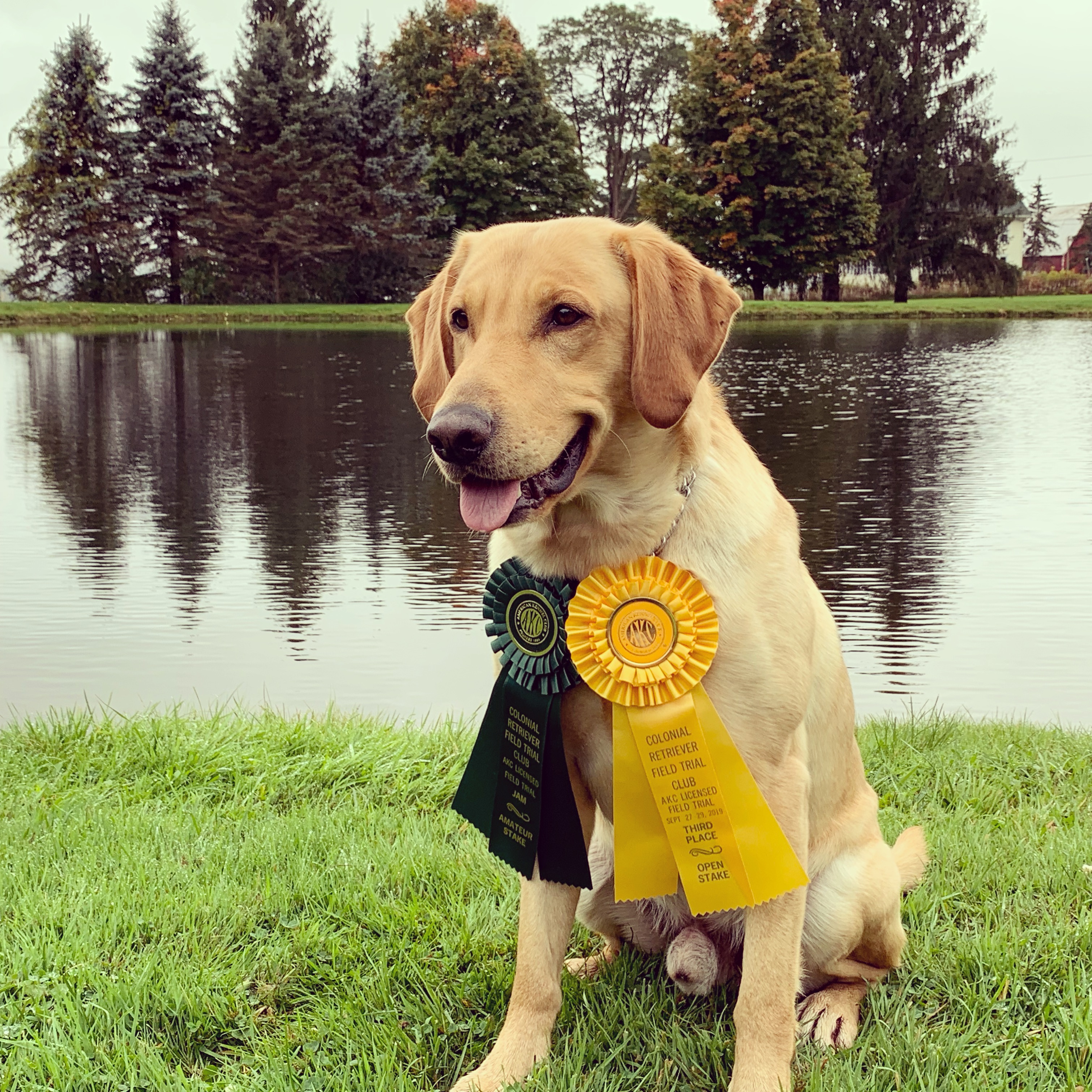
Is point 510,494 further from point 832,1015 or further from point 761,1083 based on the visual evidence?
point 832,1015

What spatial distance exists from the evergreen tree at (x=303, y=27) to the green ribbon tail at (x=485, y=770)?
4723cm

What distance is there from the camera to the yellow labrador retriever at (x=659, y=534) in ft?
7.48

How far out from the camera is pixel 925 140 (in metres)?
48.1

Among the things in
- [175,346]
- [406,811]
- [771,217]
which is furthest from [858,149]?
[406,811]

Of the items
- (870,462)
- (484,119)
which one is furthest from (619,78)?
(870,462)

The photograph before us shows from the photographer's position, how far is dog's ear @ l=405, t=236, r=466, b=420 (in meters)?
2.65

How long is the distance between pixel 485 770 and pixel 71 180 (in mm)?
42157

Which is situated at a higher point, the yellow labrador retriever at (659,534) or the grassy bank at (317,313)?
the grassy bank at (317,313)

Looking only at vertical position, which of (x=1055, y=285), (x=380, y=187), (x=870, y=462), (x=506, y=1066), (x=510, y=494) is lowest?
(x=506, y=1066)

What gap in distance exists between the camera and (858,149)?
46094 millimetres

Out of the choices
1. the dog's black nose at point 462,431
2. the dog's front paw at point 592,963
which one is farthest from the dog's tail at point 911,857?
the dog's black nose at point 462,431

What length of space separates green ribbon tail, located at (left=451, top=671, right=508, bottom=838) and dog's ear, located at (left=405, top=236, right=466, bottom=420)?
27.5 inches

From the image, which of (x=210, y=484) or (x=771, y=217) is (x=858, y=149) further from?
(x=210, y=484)

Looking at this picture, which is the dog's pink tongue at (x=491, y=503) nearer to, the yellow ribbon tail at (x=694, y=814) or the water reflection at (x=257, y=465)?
the yellow ribbon tail at (x=694, y=814)
